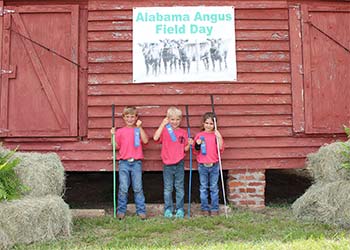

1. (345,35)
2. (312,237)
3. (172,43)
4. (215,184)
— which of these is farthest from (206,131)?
(345,35)

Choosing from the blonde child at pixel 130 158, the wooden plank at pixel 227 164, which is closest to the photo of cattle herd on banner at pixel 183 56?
the blonde child at pixel 130 158

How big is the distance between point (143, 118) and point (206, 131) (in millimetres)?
964

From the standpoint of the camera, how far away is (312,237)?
→ 159 inches

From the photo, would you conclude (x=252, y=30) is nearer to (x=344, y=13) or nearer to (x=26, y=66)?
(x=344, y=13)

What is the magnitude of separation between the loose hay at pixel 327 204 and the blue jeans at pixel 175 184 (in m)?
1.53

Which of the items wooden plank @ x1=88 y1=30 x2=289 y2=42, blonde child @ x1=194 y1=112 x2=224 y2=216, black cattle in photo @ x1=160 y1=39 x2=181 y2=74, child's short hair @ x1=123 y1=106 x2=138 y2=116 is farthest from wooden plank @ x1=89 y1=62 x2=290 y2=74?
blonde child @ x1=194 y1=112 x2=224 y2=216

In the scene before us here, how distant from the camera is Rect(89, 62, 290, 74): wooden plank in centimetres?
583

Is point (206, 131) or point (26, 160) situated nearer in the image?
point (26, 160)

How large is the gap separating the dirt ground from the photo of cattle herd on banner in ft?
7.19

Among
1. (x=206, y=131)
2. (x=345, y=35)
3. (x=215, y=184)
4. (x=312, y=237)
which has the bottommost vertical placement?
(x=312, y=237)

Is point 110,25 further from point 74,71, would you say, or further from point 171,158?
point 171,158

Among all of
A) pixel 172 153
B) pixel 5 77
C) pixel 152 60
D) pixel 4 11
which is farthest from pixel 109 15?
pixel 172 153

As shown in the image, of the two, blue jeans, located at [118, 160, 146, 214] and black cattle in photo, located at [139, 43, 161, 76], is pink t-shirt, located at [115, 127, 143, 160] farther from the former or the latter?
black cattle in photo, located at [139, 43, 161, 76]

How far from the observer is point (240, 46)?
233 inches
